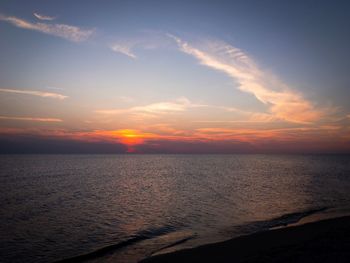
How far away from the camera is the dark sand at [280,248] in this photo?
13.6m

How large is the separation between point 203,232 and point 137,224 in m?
6.40

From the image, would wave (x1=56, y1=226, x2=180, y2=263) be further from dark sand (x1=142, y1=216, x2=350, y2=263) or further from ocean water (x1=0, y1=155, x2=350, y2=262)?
dark sand (x1=142, y1=216, x2=350, y2=263)

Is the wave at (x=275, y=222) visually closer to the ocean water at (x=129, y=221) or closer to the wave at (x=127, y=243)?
the ocean water at (x=129, y=221)

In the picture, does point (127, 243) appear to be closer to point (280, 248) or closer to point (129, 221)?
point (129, 221)

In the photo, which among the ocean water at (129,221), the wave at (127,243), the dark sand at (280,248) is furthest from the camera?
the ocean water at (129,221)

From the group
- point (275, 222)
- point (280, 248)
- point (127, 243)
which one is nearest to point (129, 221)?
point (127, 243)

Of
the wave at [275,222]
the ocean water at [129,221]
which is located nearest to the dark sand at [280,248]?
the ocean water at [129,221]

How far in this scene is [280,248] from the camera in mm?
15633

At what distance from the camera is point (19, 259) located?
1656 centimetres

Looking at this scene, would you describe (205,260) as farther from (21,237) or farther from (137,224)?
(21,237)

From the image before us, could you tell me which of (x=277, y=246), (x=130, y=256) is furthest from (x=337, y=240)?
(x=130, y=256)

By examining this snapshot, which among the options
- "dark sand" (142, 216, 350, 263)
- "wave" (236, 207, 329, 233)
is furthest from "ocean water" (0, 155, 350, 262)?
"dark sand" (142, 216, 350, 263)

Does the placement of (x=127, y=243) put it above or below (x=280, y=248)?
below

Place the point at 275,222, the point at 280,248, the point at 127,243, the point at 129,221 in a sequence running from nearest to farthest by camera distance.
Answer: the point at 280,248 < the point at 127,243 < the point at 275,222 < the point at 129,221
